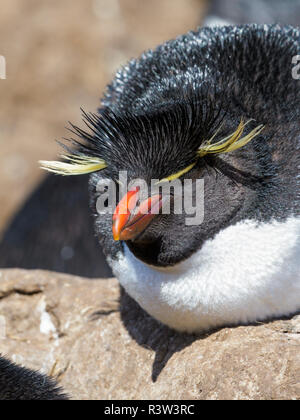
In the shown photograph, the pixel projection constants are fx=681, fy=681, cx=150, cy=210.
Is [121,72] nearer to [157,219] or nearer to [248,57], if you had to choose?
[248,57]

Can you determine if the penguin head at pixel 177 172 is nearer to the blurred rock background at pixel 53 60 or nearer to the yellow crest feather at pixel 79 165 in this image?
the yellow crest feather at pixel 79 165

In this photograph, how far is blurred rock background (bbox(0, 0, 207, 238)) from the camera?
→ 27.9ft

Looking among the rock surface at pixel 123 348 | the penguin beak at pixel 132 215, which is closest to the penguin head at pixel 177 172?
the penguin beak at pixel 132 215

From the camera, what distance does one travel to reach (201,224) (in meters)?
3.05

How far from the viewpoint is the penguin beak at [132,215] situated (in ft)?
9.20

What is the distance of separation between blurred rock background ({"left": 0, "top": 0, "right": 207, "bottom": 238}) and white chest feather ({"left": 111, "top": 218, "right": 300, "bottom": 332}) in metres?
5.01

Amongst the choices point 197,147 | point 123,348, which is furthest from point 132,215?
point 123,348

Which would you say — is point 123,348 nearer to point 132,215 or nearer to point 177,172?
point 132,215

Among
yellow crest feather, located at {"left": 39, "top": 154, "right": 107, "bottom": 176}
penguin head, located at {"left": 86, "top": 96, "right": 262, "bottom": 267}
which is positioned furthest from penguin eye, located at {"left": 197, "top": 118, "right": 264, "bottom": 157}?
yellow crest feather, located at {"left": 39, "top": 154, "right": 107, "bottom": 176}

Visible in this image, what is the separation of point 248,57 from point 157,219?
1.02 metres

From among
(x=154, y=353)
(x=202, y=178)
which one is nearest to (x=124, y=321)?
(x=154, y=353)

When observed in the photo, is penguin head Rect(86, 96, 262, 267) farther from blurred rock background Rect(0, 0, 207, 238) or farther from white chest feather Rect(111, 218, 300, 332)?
blurred rock background Rect(0, 0, 207, 238)

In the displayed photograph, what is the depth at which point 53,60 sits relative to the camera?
9.11 m
